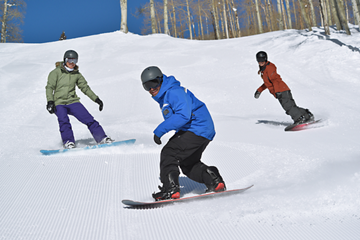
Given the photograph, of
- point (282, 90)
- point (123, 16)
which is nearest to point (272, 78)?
point (282, 90)

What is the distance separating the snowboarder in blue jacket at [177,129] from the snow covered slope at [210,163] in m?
0.22

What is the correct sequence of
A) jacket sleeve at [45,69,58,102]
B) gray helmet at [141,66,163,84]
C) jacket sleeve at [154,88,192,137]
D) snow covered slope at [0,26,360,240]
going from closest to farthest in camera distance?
snow covered slope at [0,26,360,240], jacket sleeve at [154,88,192,137], gray helmet at [141,66,163,84], jacket sleeve at [45,69,58,102]

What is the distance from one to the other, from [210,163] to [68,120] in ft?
8.67

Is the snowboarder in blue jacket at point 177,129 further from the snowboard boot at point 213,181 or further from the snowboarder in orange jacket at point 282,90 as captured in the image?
the snowboarder in orange jacket at point 282,90

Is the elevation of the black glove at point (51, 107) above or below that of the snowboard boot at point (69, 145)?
above

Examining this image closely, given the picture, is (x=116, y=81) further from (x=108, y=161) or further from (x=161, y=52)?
(x=108, y=161)

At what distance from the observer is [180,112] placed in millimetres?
2521

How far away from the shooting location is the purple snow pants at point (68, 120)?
4984 mm

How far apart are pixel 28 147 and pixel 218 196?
397 cm

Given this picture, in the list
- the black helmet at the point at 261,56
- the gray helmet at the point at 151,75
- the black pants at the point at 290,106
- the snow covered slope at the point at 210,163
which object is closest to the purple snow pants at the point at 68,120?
the snow covered slope at the point at 210,163

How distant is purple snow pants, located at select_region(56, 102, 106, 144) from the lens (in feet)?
16.4

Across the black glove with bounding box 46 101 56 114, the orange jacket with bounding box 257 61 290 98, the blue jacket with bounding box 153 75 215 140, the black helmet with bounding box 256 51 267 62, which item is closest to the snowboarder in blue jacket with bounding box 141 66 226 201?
the blue jacket with bounding box 153 75 215 140

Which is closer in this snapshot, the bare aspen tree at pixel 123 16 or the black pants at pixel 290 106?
the black pants at pixel 290 106

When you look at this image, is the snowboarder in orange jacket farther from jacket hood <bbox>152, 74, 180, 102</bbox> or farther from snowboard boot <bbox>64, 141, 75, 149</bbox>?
snowboard boot <bbox>64, 141, 75, 149</bbox>
